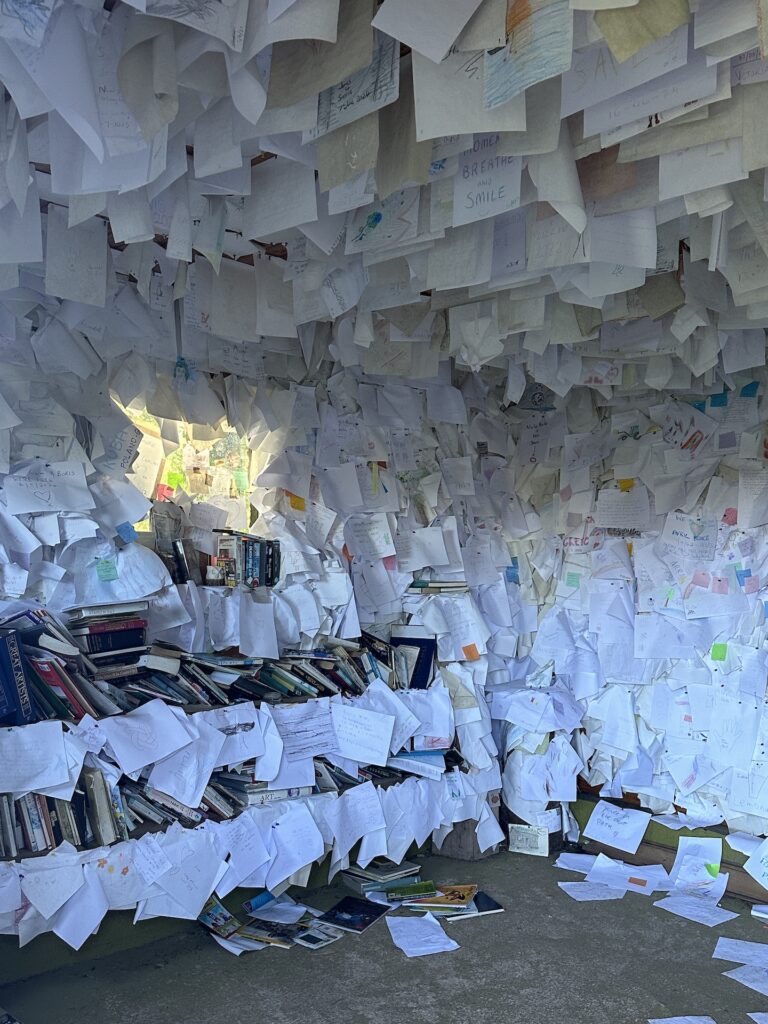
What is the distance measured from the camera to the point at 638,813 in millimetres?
4105

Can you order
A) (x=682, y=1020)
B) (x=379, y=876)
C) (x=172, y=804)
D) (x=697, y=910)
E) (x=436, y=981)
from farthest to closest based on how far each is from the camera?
(x=379, y=876)
(x=697, y=910)
(x=172, y=804)
(x=436, y=981)
(x=682, y=1020)

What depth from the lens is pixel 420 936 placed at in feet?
10.6

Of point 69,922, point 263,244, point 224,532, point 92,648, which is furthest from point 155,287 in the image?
point 69,922

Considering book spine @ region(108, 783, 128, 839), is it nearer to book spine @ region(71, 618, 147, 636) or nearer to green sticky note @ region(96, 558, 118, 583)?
book spine @ region(71, 618, 147, 636)

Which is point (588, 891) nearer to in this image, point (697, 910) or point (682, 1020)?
point (697, 910)

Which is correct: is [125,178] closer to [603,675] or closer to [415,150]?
[415,150]

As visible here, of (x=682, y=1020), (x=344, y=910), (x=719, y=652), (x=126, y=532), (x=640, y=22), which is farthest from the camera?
(x=719, y=652)

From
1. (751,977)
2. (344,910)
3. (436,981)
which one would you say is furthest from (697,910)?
(344,910)

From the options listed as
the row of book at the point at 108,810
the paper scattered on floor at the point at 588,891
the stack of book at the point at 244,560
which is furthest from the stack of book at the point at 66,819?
the paper scattered on floor at the point at 588,891

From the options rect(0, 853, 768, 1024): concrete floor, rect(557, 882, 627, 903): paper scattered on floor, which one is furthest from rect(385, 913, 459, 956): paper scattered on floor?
rect(557, 882, 627, 903): paper scattered on floor

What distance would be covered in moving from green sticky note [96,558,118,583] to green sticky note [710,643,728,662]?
262cm

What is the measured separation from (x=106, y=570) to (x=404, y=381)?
1661 millimetres

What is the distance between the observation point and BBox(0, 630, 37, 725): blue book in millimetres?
2688

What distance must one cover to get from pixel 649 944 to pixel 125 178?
10.1 feet
